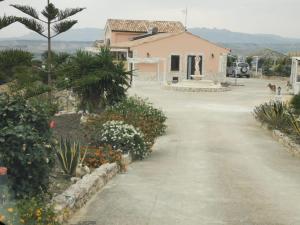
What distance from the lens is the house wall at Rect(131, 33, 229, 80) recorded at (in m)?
41.1

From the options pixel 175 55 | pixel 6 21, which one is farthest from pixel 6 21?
pixel 175 55

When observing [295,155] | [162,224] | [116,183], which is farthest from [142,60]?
[162,224]

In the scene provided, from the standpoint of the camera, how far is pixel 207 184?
8773 millimetres

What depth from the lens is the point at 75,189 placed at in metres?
7.04

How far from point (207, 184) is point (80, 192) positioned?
2.61 metres

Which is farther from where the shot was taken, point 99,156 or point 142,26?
point 142,26

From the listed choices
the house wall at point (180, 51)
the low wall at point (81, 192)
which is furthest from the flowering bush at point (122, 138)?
the house wall at point (180, 51)

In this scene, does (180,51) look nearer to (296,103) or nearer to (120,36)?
(120,36)

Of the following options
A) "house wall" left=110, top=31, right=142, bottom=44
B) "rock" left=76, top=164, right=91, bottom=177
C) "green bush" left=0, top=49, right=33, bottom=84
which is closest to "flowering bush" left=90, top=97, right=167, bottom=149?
"green bush" left=0, top=49, right=33, bottom=84

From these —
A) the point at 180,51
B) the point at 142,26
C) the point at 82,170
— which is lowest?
the point at 82,170

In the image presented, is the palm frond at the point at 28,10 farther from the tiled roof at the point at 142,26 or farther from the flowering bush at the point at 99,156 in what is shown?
the tiled roof at the point at 142,26

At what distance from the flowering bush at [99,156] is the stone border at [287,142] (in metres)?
4.83

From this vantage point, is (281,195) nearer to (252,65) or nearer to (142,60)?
(142,60)

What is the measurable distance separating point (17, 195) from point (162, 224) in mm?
1755
